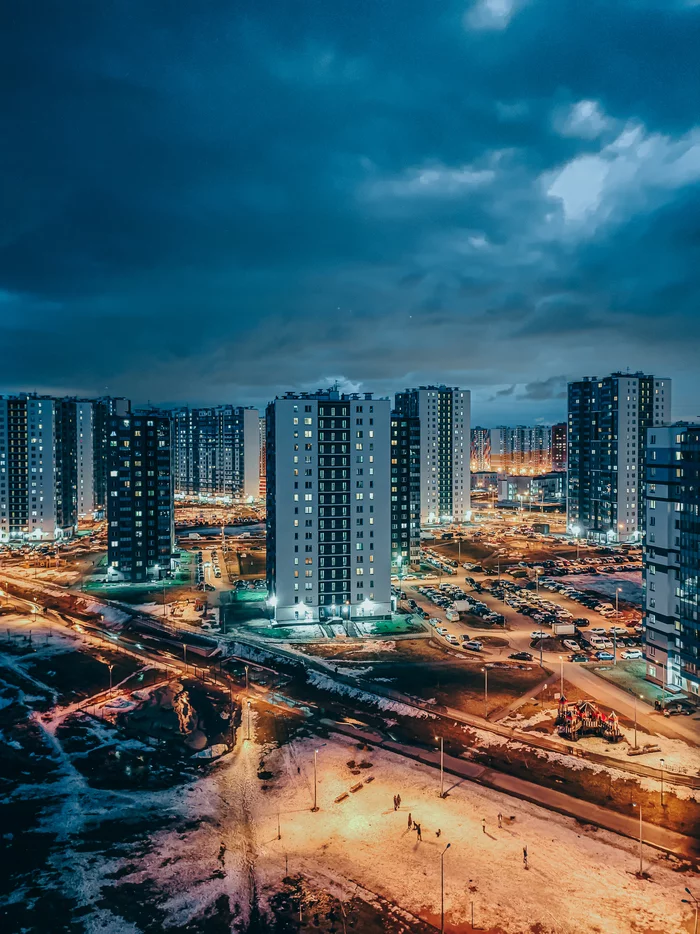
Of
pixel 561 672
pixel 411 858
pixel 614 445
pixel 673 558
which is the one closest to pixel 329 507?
pixel 561 672

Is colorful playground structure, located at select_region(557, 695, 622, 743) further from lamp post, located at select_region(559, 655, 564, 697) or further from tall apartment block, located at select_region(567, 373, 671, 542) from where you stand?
tall apartment block, located at select_region(567, 373, 671, 542)

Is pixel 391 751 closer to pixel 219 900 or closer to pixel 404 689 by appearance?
pixel 404 689

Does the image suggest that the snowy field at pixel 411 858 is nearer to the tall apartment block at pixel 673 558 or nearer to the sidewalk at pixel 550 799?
the sidewalk at pixel 550 799

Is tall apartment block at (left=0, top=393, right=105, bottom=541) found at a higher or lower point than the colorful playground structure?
higher

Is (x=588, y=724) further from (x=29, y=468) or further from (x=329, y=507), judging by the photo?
(x=29, y=468)

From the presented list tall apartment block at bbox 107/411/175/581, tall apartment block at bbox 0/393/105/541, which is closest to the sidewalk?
tall apartment block at bbox 107/411/175/581

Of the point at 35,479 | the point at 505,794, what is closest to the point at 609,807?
the point at 505,794
